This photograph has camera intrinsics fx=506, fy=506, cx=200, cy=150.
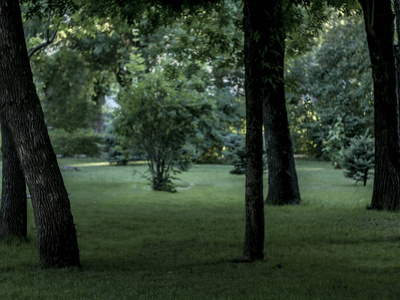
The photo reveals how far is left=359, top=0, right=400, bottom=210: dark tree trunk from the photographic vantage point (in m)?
10.4

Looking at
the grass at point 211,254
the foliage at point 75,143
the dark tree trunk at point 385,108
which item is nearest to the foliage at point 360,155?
the grass at point 211,254

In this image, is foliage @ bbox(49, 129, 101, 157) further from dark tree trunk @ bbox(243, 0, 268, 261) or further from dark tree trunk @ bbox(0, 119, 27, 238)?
dark tree trunk @ bbox(243, 0, 268, 261)

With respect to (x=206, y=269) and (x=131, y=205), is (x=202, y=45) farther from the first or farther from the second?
(x=206, y=269)

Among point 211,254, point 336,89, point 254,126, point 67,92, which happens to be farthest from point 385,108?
point 67,92

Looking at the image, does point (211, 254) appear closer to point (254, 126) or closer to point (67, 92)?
point (254, 126)

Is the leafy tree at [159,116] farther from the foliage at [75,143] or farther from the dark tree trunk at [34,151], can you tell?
the foliage at [75,143]

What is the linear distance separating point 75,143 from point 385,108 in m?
34.5

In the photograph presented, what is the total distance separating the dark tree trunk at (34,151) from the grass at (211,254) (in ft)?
1.27

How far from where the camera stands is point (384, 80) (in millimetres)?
10758

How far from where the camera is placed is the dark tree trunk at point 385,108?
10359 mm

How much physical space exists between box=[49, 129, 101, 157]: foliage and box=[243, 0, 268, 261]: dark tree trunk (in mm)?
36067

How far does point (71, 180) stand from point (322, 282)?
18.2 m

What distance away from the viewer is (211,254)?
8.05 meters

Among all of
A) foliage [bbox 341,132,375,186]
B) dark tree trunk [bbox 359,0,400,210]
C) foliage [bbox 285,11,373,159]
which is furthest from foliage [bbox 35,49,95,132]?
dark tree trunk [bbox 359,0,400,210]
